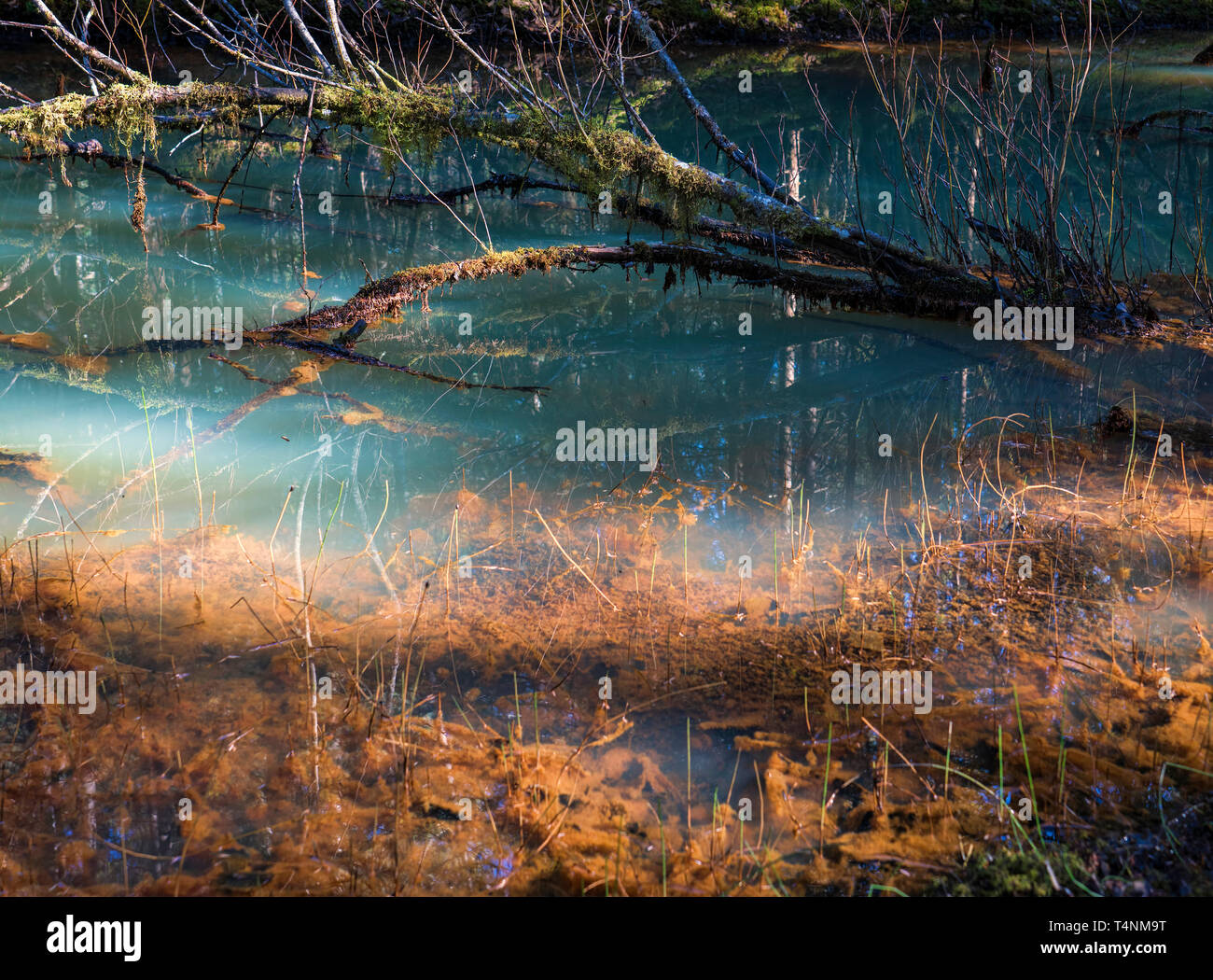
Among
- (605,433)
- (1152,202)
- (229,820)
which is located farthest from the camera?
(1152,202)

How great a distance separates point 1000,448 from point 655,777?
297 centimetres

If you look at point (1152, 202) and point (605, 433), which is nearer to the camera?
point (605, 433)

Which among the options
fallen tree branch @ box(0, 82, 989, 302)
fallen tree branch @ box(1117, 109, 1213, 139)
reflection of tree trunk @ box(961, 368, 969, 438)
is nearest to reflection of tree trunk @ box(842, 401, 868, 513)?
reflection of tree trunk @ box(961, 368, 969, 438)

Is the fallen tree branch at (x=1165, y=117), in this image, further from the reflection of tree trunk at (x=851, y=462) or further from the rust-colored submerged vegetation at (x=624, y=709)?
the rust-colored submerged vegetation at (x=624, y=709)

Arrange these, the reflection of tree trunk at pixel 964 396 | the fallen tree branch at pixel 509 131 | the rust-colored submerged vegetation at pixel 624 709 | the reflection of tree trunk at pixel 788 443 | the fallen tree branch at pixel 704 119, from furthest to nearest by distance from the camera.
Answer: the fallen tree branch at pixel 704 119, the fallen tree branch at pixel 509 131, the reflection of tree trunk at pixel 964 396, the reflection of tree trunk at pixel 788 443, the rust-colored submerged vegetation at pixel 624 709

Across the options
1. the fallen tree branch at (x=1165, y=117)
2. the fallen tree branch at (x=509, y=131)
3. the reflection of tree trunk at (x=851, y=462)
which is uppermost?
the fallen tree branch at (x=1165, y=117)

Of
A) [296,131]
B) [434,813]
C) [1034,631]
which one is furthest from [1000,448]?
[296,131]

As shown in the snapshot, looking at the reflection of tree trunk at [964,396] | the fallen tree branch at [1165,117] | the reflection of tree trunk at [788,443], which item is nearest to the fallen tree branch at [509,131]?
the reflection of tree trunk at [788,443]

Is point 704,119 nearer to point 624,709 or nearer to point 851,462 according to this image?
point 851,462

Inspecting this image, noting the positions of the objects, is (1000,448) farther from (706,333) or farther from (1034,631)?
(706,333)

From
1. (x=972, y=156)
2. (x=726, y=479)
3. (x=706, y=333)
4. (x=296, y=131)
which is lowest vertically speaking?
(x=726, y=479)

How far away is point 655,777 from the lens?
272 cm

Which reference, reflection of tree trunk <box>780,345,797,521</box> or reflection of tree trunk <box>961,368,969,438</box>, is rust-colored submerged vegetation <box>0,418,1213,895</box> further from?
reflection of tree trunk <box>961,368,969,438</box>

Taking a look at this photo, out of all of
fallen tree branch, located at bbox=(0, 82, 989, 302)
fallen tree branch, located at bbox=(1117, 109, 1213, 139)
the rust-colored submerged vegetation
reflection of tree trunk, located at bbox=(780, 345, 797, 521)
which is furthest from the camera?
fallen tree branch, located at bbox=(1117, 109, 1213, 139)
